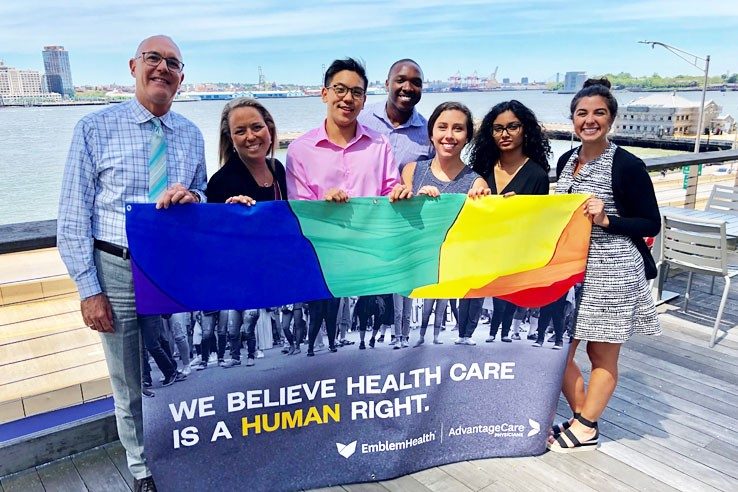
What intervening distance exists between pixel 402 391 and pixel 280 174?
1.03 m

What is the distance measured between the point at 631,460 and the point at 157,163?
93.4 inches

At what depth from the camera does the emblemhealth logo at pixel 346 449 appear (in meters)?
2.19

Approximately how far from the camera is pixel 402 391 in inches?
87.0

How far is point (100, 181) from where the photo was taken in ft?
5.97

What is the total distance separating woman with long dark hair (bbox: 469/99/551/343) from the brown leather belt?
1432 mm

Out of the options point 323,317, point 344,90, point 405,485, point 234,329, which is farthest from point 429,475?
point 344,90

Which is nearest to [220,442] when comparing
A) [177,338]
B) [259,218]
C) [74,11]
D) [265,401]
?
[265,401]

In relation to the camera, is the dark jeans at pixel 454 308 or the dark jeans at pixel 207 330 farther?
the dark jeans at pixel 454 308

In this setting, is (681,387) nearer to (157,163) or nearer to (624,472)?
(624,472)

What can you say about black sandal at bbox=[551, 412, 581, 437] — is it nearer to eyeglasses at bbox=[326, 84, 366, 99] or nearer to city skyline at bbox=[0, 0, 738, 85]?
→ eyeglasses at bbox=[326, 84, 366, 99]

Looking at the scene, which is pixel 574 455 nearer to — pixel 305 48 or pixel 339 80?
pixel 339 80

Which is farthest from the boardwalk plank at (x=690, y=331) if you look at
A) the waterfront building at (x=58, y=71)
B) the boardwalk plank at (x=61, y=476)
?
the waterfront building at (x=58, y=71)

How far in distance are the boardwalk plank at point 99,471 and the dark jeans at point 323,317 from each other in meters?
1.02

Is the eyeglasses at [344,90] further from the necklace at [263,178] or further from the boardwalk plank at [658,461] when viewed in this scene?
the boardwalk plank at [658,461]
